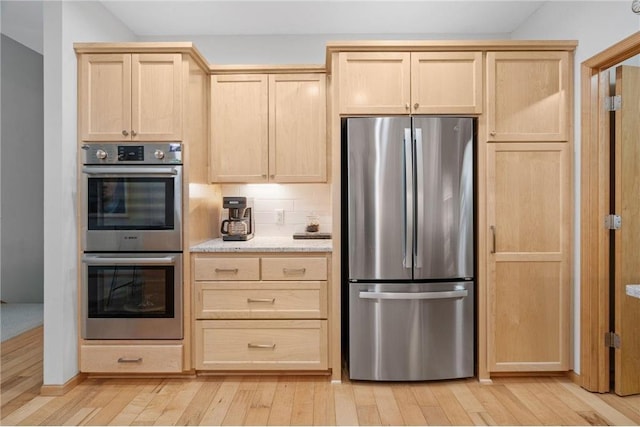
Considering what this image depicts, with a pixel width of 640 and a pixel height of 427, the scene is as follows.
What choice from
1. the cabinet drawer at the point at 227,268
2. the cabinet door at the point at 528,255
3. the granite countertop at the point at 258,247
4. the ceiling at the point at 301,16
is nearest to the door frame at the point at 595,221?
the cabinet door at the point at 528,255

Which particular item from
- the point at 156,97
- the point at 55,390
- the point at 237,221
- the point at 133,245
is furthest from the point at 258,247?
the point at 55,390

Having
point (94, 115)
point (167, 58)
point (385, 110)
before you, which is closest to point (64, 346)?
point (94, 115)

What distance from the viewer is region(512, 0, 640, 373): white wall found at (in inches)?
96.4

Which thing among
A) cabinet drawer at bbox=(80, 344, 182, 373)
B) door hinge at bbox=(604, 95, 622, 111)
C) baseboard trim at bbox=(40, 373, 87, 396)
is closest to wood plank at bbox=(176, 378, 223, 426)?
cabinet drawer at bbox=(80, 344, 182, 373)

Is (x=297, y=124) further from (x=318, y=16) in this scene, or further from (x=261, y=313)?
(x=261, y=313)

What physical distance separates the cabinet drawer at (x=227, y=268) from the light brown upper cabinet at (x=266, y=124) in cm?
73

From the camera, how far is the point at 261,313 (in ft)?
9.52

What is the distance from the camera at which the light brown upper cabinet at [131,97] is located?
2.85 m

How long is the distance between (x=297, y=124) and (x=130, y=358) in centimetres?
205

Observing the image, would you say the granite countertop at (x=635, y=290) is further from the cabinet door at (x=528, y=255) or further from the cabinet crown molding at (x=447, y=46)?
the cabinet crown molding at (x=447, y=46)

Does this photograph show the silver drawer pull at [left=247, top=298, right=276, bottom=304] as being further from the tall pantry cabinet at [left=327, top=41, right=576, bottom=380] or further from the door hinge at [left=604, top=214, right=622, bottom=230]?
the door hinge at [left=604, top=214, right=622, bottom=230]

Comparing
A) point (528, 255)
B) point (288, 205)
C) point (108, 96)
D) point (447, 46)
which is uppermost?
point (447, 46)

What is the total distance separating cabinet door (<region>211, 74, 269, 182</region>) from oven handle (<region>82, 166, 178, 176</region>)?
537mm

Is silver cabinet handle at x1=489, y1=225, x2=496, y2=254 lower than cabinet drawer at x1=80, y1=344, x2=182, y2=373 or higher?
higher
